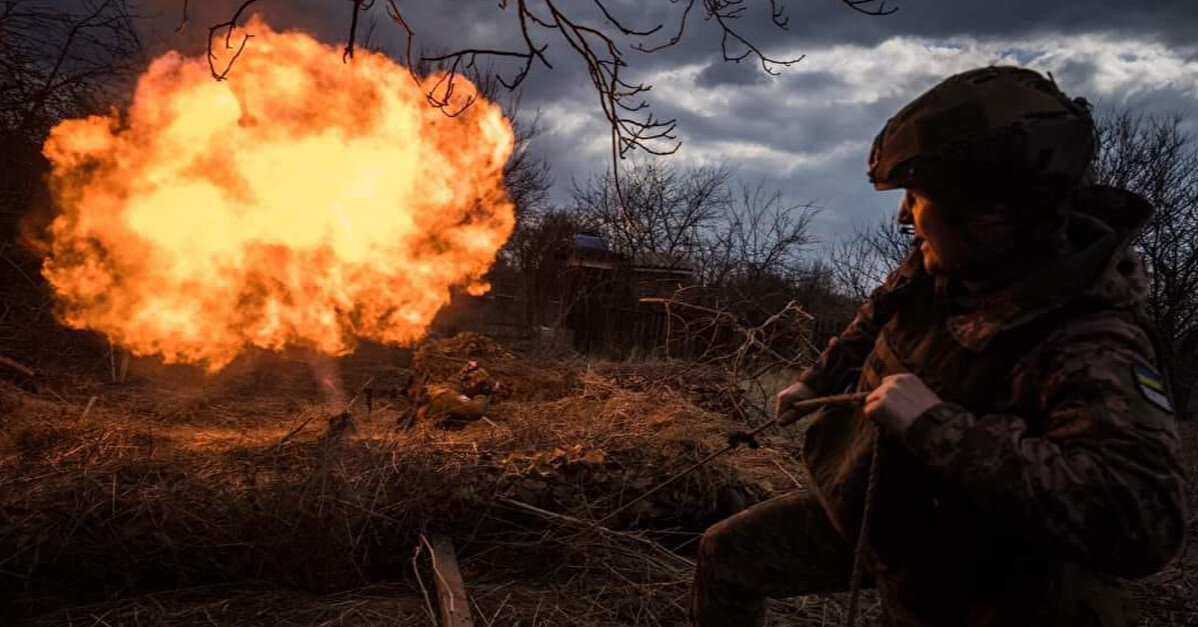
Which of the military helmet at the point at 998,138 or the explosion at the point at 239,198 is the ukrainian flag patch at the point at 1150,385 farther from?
the explosion at the point at 239,198

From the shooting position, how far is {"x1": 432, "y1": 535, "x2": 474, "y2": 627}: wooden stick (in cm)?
A: 333

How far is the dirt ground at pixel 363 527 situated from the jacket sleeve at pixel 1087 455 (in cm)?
272

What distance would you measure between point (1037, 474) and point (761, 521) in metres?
1.20

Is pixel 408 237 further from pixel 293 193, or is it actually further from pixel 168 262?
pixel 168 262

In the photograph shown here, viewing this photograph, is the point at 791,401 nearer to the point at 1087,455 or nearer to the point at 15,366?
the point at 1087,455

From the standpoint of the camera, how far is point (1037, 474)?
1.43 meters

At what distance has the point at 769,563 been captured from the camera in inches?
95.6

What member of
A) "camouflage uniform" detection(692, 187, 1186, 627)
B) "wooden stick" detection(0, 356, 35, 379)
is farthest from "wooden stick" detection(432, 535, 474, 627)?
"wooden stick" detection(0, 356, 35, 379)

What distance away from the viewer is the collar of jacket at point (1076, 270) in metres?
1.63

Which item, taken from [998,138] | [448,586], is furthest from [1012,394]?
[448,586]

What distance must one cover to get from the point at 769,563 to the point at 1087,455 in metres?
1.26

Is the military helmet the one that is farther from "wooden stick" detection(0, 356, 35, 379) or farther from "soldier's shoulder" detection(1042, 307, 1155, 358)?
"wooden stick" detection(0, 356, 35, 379)

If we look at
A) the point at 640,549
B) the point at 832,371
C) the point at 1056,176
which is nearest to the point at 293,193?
the point at 640,549

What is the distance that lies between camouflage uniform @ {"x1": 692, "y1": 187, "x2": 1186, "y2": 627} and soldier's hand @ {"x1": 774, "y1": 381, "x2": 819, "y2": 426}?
17 centimetres
